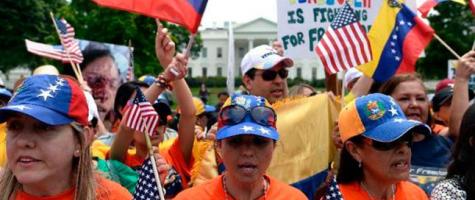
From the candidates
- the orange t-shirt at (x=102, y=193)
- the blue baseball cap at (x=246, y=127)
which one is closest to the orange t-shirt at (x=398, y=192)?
the blue baseball cap at (x=246, y=127)

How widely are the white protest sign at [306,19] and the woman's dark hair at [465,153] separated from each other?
8.49 ft

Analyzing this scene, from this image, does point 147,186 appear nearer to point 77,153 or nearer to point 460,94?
point 77,153

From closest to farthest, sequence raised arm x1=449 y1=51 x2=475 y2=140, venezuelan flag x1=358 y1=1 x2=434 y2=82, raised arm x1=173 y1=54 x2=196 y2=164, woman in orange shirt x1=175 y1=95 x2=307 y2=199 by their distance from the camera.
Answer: woman in orange shirt x1=175 y1=95 x2=307 y2=199 → raised arm x1=173 y1=54 x2=196 y2=164 → raised arm x1=449 y1=51 x2=475 y2=140 → venezuelan flag x1=358 y1=1 x2=434 y2=82

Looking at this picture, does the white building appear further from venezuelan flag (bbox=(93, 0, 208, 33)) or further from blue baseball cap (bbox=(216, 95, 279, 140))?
blue baseball cap (bbox=(216, 95, 279, 140))

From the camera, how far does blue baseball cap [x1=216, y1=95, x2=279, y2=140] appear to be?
12.1 feet

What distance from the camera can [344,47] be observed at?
556 cm

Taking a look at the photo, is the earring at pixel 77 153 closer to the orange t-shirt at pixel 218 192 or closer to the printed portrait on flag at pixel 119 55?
the orange t-shirt at pixel 218 192

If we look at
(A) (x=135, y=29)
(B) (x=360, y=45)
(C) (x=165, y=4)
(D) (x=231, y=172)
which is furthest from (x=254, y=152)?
(A) (x=135, y=29)

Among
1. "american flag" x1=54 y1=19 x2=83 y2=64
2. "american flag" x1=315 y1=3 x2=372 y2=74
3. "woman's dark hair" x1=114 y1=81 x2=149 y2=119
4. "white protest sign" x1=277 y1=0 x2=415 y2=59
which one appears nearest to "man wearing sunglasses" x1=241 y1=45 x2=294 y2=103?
"american flag" x1=315 y1=3 x2=372 y2=74

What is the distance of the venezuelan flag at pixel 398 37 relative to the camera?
19.9ft

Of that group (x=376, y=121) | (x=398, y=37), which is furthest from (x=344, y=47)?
(x=376, y=121)

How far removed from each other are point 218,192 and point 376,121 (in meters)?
0.95

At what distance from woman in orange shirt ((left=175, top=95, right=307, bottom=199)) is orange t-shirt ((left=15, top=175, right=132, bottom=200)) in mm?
353

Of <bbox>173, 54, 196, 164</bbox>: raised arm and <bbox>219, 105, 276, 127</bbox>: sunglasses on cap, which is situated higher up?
<bbox>219, 105, 276, 127</bbox>: sunglasses on cap
